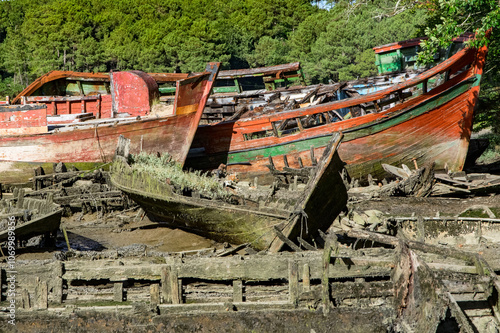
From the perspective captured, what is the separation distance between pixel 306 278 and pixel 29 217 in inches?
292

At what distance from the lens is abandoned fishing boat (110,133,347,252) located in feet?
30.7

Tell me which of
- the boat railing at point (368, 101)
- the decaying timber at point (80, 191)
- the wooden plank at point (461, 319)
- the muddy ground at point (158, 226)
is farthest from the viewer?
the boat railing at point (368, 101)

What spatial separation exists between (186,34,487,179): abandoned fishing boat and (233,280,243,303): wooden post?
31.9 feet

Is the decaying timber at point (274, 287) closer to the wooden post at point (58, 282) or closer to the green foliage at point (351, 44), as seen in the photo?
the wooden post at point (58, 282)

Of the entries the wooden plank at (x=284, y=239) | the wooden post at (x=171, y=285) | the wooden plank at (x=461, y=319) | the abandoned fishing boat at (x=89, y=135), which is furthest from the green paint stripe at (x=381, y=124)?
the wooden plank at (x=461, y=319)

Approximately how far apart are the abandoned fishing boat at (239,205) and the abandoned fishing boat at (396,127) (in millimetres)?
3266

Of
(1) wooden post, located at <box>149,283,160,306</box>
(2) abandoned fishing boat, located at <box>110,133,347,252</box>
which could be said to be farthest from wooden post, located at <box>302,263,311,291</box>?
(1) wooden post, located at <box>149,283,160,306</box>

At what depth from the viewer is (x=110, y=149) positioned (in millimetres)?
17172

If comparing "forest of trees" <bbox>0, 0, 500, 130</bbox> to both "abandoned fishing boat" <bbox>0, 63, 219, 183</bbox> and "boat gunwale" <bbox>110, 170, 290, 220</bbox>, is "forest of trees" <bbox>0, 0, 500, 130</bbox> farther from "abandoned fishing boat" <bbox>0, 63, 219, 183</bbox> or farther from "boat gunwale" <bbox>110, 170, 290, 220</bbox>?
"boat gunwale" <bbox>110, 170, 290, 220</bbox>

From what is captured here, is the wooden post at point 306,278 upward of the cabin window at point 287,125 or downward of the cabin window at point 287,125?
downward

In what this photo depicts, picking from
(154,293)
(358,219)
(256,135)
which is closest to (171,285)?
(154,293)

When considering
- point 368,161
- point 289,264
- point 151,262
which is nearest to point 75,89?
point 368,161

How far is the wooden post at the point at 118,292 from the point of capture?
741 centimetres

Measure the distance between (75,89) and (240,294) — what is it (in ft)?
58.1
